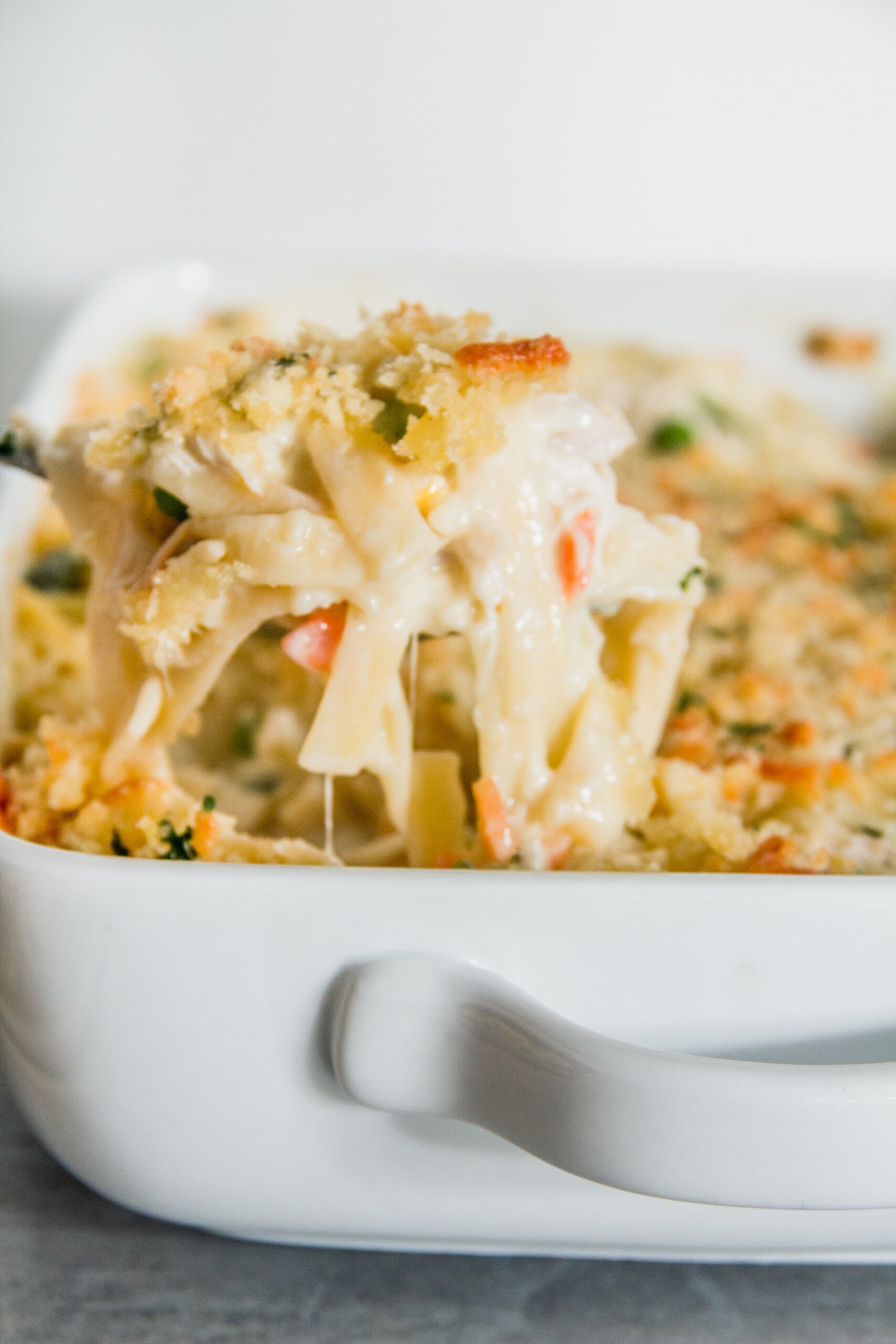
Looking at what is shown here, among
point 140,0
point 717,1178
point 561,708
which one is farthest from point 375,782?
point 140,0

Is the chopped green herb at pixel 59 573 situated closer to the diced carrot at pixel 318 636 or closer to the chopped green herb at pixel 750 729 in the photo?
the diced carrot at pixel 318 636

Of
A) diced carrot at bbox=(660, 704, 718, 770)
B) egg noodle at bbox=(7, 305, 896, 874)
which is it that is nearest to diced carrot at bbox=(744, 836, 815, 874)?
egg noodle at bbox=(7, 305, 896, 874)

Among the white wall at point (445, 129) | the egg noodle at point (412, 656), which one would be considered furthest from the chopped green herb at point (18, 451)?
the white wall at point (445, 129)

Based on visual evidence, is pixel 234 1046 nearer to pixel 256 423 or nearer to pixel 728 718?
pixel 256 423

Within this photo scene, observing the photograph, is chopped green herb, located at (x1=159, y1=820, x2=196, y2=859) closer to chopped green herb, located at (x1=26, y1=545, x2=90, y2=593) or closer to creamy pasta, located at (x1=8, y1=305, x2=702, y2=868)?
creamy pasta, located at (x1=8, y1=305, x2=702, y2=868)

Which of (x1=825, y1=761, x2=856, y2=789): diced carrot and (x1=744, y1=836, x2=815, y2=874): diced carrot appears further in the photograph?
(x1=825, y1=761, x2=856, y2=789): diced carrot

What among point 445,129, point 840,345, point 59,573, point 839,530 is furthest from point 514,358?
point 445,129
